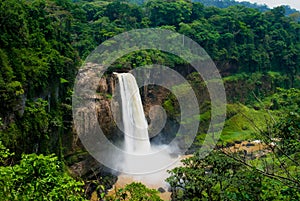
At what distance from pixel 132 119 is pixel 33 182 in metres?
13.9

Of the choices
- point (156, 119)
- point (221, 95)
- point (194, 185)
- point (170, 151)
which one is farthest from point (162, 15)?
point (194, 185)

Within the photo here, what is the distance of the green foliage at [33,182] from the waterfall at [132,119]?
521 inches

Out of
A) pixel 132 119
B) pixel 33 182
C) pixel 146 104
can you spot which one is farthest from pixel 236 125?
pixel 33 182

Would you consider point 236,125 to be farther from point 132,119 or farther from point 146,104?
point 132,119

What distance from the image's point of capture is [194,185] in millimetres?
8375

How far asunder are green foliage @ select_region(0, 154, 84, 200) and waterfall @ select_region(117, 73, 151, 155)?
13238 mm

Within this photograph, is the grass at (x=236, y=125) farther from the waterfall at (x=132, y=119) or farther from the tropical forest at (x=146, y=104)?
the waterfall at (x=132, y=119)

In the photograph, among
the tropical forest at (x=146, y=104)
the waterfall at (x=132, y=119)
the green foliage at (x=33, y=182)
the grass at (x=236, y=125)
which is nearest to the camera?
the green foliage at (x=33, y=182)

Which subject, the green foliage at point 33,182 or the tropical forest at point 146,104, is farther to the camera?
the tropical forest at point 146,104

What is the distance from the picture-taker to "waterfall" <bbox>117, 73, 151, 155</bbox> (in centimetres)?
1816

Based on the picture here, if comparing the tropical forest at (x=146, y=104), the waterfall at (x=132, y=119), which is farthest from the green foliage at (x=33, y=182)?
the waterfall at (x=132, y=119)

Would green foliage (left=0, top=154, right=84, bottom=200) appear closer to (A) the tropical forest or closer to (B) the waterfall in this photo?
(A) the tropical forest

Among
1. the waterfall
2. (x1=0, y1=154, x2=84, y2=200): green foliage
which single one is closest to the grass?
the waterfall

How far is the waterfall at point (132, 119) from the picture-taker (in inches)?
715
